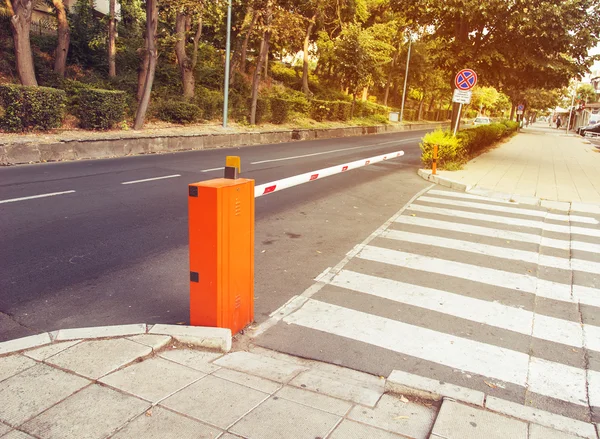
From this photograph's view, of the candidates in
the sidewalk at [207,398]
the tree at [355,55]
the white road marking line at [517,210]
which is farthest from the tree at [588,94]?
the sidewalk at [207,398]

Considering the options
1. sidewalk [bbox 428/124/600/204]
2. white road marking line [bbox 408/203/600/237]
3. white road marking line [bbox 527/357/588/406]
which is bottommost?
white road marking line [bbox 408/203/600/237]

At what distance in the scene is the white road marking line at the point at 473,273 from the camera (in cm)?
546

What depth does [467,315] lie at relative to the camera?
465cm

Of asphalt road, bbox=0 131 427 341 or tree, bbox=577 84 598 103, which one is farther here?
tree, bbox=577 84 598 103

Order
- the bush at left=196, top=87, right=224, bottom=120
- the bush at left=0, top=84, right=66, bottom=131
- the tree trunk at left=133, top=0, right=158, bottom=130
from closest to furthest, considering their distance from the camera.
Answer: the bush at left=0, top=84, right=66, bottom=131
the tree trunk at left=133, top=0, right=158, bottom=130
the bush at left=196, top=87, right=224, bottom=120

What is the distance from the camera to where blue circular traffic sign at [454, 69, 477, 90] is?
1507 centimetres

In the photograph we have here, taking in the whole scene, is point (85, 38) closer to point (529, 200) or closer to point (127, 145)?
point (127, 145)

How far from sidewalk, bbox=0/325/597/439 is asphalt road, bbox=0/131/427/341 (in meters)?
0.77

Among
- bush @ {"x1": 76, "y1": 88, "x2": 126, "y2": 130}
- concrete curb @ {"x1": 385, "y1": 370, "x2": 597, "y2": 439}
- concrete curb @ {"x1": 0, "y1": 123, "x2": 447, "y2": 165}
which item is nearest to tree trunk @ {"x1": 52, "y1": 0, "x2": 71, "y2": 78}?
bush @ {"x1": 76, "y1": 88, "x2": 126, "y2": 130}

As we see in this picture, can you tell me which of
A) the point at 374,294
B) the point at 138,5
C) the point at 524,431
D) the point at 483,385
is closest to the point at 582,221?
the point at 374,294

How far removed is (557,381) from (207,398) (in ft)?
8.34

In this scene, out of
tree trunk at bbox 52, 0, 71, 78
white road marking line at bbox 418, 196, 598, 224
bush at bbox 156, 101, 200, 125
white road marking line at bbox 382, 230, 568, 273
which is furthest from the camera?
bush at bbox 156, 101, 200, 125

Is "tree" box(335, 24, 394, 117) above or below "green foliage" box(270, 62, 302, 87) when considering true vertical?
above

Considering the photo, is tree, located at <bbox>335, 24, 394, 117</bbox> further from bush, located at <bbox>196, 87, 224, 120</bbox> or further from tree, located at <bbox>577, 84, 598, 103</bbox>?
tree, located at <bbox>577, 84, 598, 103</bbox>
